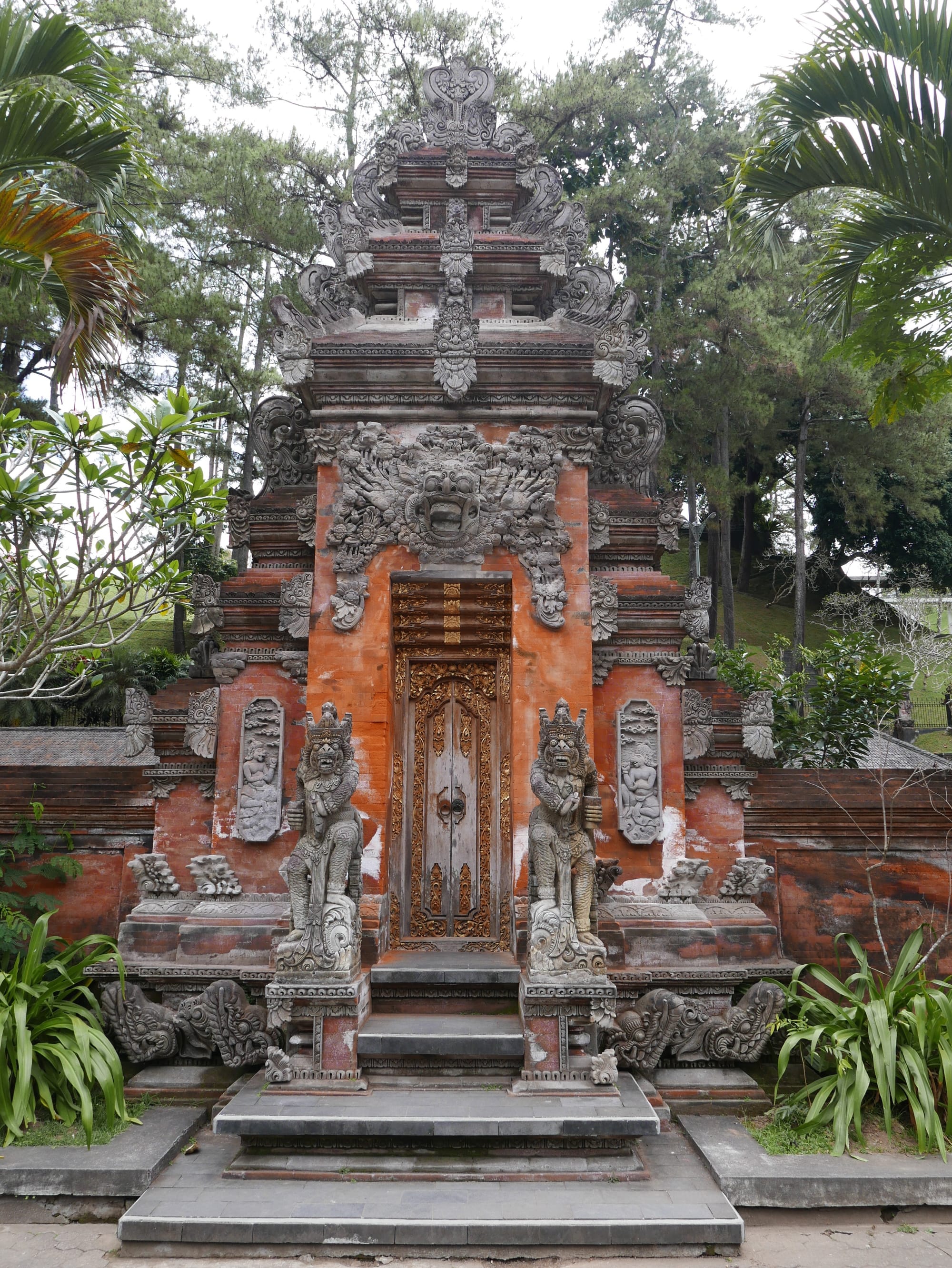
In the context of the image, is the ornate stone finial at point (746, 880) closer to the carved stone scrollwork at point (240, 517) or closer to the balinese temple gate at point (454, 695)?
the balinese temple gate at point (454, 695)

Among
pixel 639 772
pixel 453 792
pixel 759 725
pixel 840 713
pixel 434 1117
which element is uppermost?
pixel 840 713

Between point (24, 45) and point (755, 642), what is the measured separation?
2561cm

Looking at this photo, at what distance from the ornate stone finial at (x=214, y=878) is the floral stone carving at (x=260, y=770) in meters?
0.29

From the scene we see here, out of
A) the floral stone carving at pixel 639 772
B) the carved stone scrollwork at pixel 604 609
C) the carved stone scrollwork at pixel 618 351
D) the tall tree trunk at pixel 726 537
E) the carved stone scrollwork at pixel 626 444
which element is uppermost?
the tall tree trunk at pixel 726 537

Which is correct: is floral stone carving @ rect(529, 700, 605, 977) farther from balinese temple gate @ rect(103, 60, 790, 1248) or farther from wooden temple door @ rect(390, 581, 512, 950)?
wooden temple door @ rect(390, 581, 512, 950)

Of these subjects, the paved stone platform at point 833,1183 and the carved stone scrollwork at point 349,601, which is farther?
the carved stone scrollwork at point 349,601

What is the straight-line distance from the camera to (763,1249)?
16.6 ft

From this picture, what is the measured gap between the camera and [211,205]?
1769 centimetres

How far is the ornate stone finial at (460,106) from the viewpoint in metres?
9.36

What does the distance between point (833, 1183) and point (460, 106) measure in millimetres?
9741

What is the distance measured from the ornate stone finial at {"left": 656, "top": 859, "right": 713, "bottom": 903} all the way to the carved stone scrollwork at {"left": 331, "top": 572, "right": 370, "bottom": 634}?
3.31 m

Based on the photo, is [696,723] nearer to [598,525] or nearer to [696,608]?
[696,608]

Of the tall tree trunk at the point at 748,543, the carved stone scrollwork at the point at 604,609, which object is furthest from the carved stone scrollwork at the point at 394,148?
the tall tree trunk at the point at 748,543

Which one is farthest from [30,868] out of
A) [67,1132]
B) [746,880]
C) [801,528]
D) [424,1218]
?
[801,528]
